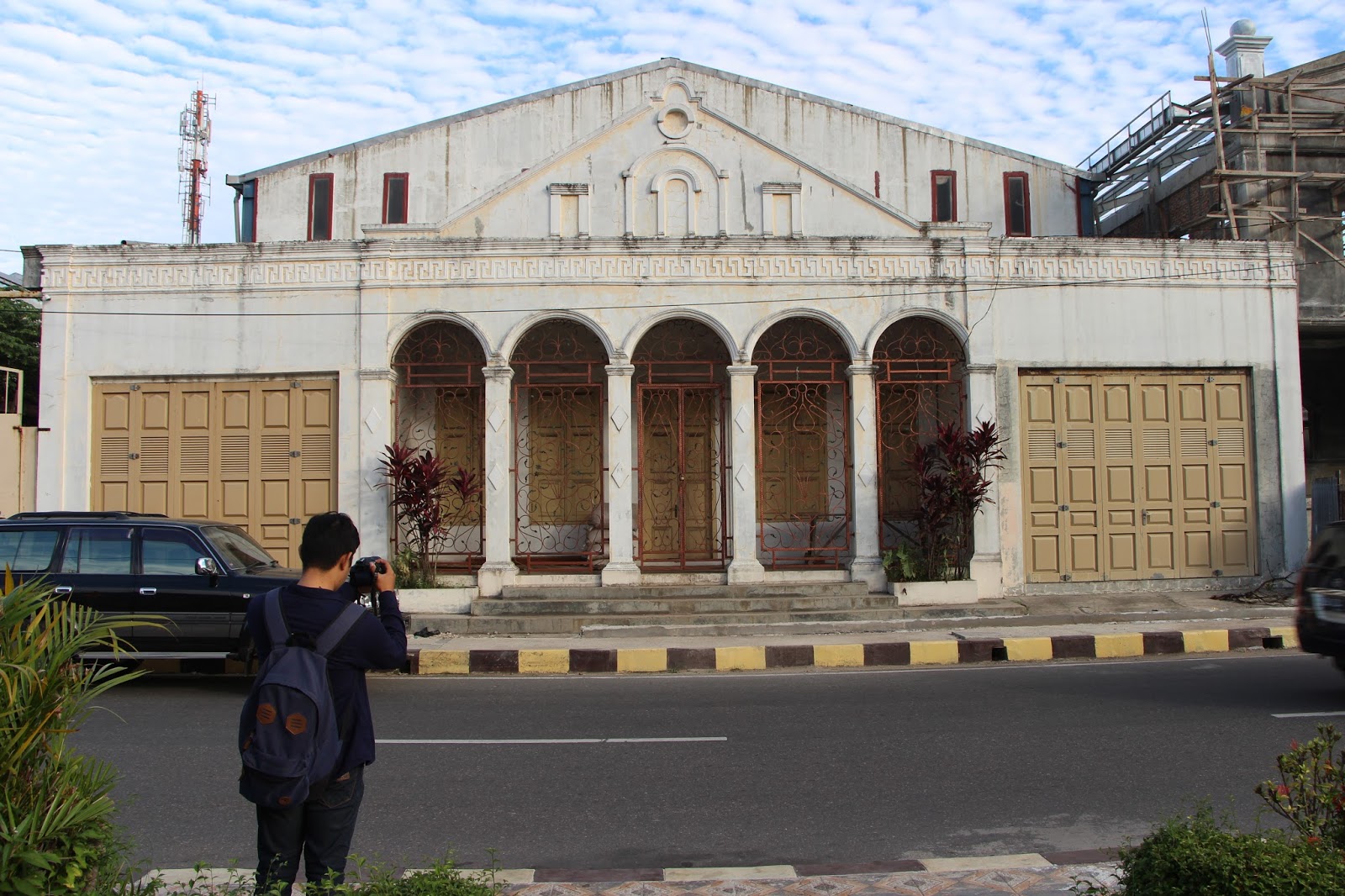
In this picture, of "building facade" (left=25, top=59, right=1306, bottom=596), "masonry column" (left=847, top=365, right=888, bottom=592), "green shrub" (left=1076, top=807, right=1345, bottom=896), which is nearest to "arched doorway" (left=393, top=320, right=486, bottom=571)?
"building facade" (left=25, top=59, right=1306, bottom=596)

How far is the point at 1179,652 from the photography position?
36.9 ft

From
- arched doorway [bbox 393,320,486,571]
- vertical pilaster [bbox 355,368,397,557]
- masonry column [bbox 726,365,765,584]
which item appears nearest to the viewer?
masonry column [bbox 726,365,765,584]

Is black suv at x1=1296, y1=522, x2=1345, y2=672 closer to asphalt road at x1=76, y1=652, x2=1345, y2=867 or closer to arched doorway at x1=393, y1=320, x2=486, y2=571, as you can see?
asphalt road at x1=76, y1=652, x2=1345, y2=867

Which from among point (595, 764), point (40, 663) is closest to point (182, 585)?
point (595, 764)

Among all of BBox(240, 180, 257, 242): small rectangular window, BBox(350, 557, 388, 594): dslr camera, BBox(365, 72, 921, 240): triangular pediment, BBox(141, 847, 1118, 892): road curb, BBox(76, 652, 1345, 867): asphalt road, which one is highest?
BBox(240, 180, 257, 242): small rectangular window

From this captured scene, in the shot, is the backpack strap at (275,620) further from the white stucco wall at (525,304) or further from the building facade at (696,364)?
the white stucco wall at (525,304)

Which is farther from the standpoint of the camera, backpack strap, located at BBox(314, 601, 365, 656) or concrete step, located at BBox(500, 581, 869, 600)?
concrete step, located at BBox(500, 581, 869, 600)

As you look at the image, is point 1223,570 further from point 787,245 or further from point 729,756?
point 729,756

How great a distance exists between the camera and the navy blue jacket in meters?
3.40

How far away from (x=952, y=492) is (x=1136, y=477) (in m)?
3.21

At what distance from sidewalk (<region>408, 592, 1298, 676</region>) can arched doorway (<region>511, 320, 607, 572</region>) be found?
10.1 feet

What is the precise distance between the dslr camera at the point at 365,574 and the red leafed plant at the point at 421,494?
380 inches

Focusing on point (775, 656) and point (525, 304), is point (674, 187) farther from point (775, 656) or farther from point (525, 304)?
point (775, 656)

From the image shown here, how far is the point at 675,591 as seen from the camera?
13.4m
